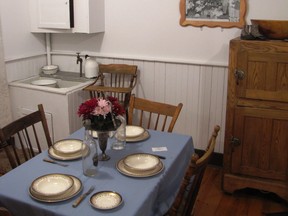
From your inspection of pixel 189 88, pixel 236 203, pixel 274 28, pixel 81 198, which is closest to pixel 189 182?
pixel 81 198

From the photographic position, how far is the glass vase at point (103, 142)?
1741 millimetres

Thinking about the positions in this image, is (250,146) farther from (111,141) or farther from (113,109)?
(113,109)

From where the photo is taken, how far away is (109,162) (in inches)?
71.5

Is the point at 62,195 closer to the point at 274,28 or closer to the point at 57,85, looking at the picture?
the point at 274,28

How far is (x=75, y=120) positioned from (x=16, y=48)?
987mm

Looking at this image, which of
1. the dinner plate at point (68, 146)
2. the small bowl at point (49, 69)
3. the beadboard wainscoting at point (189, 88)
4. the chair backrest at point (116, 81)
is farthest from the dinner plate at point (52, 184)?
the small bowl at point (49, 69)

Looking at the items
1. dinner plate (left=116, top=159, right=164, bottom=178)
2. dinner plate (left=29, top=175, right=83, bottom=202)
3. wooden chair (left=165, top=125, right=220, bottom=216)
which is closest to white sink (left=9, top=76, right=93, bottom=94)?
dinner plate (left=116, top=159, right=164, bottom=178)

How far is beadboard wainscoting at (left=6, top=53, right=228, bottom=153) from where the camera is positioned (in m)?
3.20

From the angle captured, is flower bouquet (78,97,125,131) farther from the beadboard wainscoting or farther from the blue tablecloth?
the beadboard wainscoting

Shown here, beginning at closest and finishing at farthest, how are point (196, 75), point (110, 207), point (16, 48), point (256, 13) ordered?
1. point (110, 207)
2. point (256, 13)
3. point (196, 75)
4. point (16, 48)

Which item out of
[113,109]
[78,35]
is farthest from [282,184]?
[78,35]

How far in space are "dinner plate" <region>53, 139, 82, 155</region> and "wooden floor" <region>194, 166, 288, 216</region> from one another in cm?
112

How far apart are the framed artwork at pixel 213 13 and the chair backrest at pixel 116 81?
2.32 feet

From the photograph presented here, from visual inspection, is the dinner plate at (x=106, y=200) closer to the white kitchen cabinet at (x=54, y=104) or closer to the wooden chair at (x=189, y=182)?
the wooden chair at (x=189, y=182)
